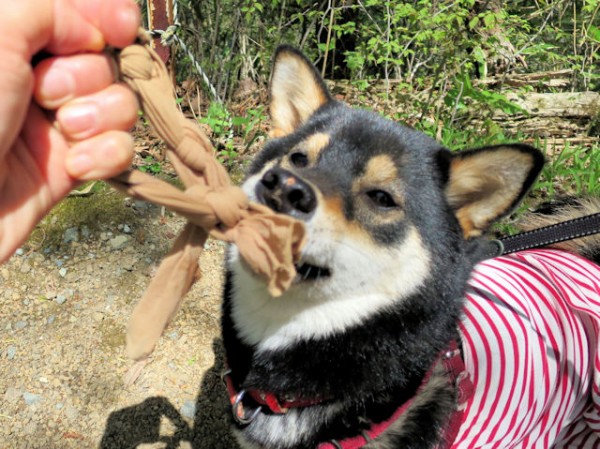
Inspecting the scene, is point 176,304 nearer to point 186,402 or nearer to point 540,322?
point 540,322

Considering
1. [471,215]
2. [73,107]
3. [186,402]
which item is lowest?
[186,402]

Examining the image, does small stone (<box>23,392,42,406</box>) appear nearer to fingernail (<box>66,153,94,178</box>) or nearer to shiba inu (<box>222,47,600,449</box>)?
shiba inu (<box>222,47,600,449</box>)

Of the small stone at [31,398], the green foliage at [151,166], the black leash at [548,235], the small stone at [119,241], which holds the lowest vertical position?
the small stone at [31,398]

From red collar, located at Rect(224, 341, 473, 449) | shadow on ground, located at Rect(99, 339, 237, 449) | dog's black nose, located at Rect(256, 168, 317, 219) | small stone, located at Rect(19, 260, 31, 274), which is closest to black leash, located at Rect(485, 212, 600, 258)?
red collar, located at Rect(224, 341, 473, 449)

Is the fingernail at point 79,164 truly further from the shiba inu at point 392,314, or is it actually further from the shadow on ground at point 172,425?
the shadow on ground at point 172,425

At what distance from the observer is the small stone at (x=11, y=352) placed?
7.84 feet

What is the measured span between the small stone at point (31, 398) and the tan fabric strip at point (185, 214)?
1780 mm

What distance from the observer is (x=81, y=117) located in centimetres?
94

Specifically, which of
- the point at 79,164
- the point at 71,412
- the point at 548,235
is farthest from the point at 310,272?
the point at 71,412

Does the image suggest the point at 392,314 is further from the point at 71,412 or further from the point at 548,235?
the point at 71,412

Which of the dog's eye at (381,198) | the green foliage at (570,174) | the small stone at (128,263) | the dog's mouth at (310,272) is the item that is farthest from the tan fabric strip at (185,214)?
the green foliage at (570,174)

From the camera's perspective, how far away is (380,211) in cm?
153

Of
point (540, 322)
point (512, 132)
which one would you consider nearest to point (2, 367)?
point (540, 322)

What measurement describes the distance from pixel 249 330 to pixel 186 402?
1087 millimetres
